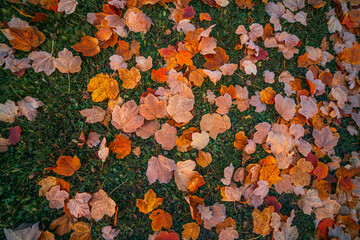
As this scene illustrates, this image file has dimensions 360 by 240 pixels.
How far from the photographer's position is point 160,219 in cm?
170

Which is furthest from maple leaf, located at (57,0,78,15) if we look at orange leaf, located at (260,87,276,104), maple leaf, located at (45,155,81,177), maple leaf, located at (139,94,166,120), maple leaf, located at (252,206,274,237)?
maple leaf, located at (252,206,274,237)

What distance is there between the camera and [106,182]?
173 centimetres

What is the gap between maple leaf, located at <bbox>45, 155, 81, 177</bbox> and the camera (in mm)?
1638

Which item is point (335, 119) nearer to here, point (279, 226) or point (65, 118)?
point (279, 226)

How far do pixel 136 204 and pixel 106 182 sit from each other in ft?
1.04

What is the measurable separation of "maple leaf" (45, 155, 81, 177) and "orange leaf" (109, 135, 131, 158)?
11.7 inches

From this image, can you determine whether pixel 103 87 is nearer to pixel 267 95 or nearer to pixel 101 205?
pixel 101 205

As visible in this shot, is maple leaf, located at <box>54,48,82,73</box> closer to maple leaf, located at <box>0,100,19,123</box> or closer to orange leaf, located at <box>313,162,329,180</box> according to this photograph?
maple leaf, located at <box>0,100,19,123</box>

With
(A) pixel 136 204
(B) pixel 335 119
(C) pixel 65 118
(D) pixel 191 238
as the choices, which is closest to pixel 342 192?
(B) pixel 335 119

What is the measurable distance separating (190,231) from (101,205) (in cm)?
77

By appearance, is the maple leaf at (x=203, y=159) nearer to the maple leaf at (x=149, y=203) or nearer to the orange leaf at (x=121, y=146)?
the maple leaf at (x=149, y=203)

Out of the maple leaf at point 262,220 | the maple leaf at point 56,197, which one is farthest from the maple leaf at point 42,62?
the maple leaf at point 262,220

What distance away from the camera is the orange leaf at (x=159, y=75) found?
189 cm

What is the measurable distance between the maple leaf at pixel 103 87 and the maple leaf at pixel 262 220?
65.6 inches
